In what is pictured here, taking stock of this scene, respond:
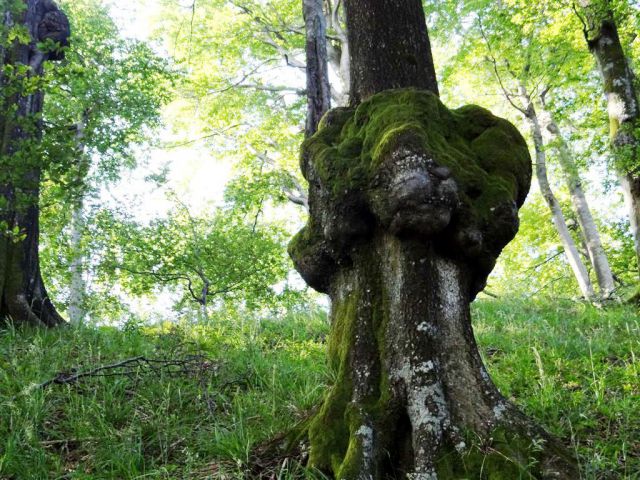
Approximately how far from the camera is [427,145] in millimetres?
3004

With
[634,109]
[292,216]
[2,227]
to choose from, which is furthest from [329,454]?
[292,216]

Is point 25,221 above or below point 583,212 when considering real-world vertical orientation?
below

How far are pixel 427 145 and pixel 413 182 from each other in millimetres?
307

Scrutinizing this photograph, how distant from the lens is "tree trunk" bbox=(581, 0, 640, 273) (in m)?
8.18

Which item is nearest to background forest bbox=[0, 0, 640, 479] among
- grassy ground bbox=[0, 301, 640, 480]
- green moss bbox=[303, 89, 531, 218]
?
grassy ground bbox=[0, 301, 640, 480]

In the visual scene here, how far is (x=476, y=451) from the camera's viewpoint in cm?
258

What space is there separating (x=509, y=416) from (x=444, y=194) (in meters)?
1.35

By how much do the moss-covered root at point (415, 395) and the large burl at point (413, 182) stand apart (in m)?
0.19

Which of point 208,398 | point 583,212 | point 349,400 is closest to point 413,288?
point 349,400

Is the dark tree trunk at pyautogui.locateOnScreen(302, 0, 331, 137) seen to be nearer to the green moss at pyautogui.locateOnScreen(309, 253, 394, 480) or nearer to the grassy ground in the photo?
the green moss at pyautogui.locateOnScreen(309, 253, 394, 480)

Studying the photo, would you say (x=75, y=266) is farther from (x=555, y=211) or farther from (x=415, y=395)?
(x=555, y=211)

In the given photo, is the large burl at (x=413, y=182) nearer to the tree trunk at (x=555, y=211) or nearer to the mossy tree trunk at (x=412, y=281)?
the mossy tree trunk at (x=412, y=281)

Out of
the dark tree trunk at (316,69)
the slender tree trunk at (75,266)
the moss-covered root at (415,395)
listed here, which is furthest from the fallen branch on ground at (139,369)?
the slender tree trunk at (75,266)

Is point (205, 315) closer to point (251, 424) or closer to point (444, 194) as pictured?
point (251, 424)
